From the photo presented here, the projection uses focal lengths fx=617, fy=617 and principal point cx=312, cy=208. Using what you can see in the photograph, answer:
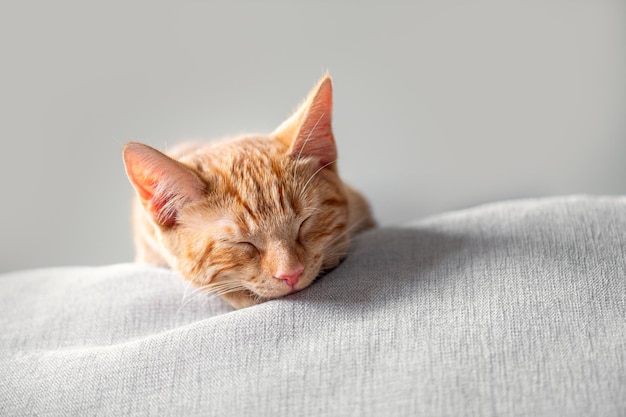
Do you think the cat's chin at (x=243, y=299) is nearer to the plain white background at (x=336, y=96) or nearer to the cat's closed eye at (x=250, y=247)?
the cat's closed eye at (x=250, y=247)

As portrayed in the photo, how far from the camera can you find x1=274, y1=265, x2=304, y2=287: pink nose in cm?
128

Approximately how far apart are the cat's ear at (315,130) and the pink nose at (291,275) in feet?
0.94

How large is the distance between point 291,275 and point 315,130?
351mm

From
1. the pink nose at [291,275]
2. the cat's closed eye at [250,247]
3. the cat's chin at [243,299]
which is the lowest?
the cat's chin at [243,299]

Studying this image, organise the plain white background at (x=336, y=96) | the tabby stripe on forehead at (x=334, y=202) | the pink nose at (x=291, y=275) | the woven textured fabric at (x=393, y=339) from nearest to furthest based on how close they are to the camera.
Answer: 1. the woven textured fabric at (x=393, y=339)
2. the pink nose at (x=291, y=275)
3. the tabby stripe on forehead at (x=334, y=202)
4. the plain white background at (x=336, y=96)

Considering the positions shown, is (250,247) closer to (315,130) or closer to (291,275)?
(291,275)

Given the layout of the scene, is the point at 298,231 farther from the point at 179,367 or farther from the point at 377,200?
the point at 377,200

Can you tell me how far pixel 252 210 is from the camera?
133 centimetres

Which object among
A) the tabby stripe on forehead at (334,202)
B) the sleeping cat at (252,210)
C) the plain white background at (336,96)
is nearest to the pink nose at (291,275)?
the sleeping cat at (252,210)

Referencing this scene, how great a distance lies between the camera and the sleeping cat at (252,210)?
1.32 meters

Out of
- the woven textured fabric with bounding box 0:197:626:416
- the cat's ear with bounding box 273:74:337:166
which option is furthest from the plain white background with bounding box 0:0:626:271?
the woven textured fabric with bounding box 0:197:626:416

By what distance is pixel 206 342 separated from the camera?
1178 mm

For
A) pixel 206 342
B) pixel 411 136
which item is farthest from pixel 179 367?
pixel 411 136

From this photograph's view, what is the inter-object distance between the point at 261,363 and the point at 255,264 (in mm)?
263
